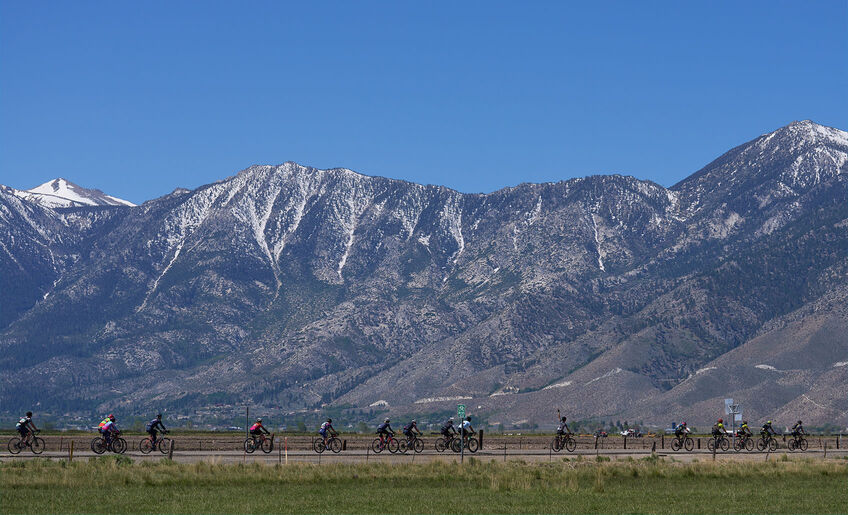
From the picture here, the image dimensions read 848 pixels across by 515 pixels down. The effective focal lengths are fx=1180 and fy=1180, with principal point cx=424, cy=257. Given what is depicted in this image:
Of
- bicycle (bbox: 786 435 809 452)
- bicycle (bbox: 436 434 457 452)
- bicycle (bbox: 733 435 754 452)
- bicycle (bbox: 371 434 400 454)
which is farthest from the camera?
bicycle (bbox: 786 435 809 452)

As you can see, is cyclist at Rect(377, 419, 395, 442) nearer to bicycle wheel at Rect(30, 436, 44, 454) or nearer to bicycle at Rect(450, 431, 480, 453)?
bicycle at Rect(450, 431, 480, 453)

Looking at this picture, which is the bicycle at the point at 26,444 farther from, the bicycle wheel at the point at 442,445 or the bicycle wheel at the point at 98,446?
the bicycle wheel at the point at 442,445

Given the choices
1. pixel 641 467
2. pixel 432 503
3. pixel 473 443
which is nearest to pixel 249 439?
pixel 473 443

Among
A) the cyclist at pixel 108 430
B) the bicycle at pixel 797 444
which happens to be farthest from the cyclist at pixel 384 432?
the bicycle at pixel 797 444

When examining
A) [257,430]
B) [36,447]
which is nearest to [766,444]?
[257,430]

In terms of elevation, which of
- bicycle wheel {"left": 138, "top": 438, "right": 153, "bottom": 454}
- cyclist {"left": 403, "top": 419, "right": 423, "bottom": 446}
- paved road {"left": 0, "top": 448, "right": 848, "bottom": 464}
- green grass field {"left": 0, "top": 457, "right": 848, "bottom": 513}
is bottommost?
green grass field {"left": 0, "top": 457, "right": 848, "bottom": 513}

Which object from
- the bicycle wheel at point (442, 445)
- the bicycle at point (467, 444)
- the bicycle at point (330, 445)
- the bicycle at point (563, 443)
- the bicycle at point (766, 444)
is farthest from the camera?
the bicycle at point (766, 444)

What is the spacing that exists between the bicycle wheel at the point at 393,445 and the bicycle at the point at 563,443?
1238cm

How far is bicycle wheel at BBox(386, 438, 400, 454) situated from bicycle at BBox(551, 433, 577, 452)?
12376 millimetres

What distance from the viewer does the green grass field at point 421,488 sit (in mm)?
46875

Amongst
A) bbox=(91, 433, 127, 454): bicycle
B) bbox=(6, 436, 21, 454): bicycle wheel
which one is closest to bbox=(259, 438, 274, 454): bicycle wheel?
bbox=(91, 433, 127, 454): bicycle

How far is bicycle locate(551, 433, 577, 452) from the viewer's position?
283 feet

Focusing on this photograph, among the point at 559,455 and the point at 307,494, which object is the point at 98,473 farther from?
the point at 559,455

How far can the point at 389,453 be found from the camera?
265ft
